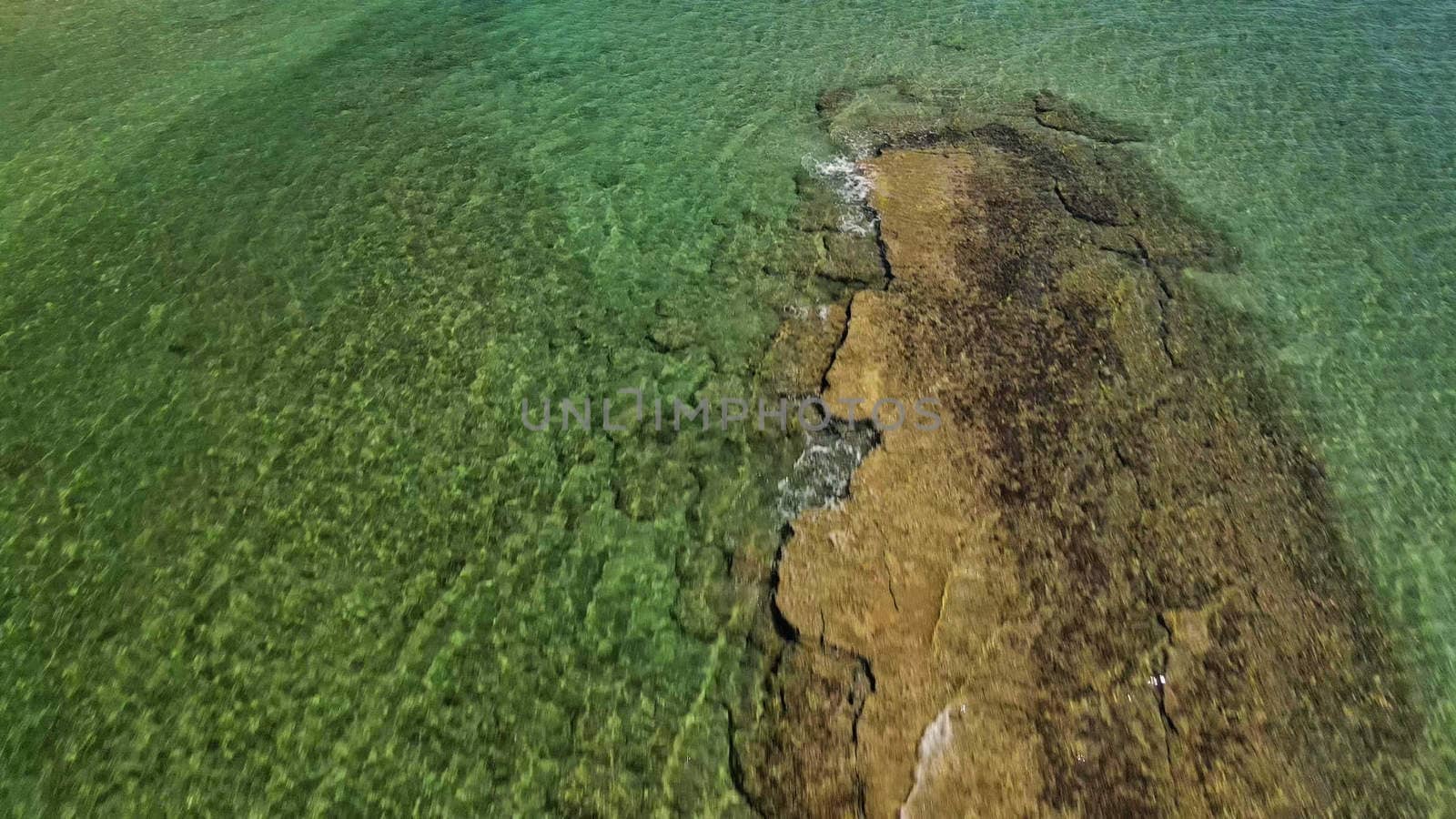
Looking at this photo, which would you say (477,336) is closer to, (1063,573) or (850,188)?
(850,188)

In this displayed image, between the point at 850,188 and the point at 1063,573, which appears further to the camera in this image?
the point at 850,188

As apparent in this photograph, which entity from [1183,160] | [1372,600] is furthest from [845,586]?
[1183,160]

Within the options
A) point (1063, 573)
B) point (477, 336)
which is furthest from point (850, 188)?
point (1063, 573)

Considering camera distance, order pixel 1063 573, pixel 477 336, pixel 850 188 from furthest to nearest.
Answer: pixel 850 188, pixel 477 336, pixel 1063 573

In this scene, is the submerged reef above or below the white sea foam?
below

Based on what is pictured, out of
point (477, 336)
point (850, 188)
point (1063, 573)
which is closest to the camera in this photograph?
point (1063, 573)

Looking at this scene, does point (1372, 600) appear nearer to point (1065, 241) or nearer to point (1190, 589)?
point (1190, 589)
